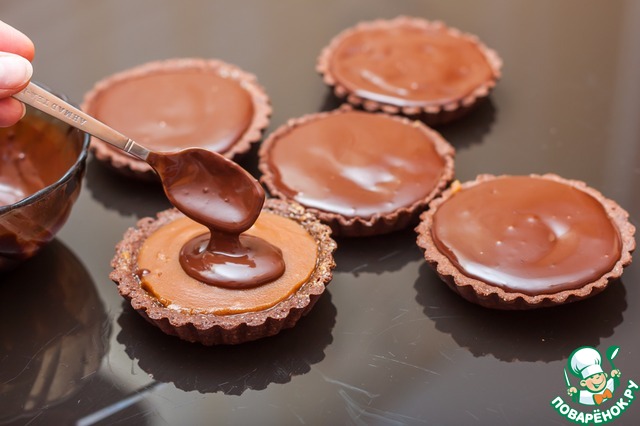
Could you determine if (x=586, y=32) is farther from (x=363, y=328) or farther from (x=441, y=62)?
(x=363, y=328)

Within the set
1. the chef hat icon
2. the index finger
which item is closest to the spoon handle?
the index finger

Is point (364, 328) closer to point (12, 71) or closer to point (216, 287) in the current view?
point (216, 287)

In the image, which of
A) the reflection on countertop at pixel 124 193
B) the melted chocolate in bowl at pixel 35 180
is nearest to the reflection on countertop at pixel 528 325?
the reflection on countertop at pixel 124 193

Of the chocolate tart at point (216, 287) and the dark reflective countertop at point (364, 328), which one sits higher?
the chocolate tart at point (216, 287)

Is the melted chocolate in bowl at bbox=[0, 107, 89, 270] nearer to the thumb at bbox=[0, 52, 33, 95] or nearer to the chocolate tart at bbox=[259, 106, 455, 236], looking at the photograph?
the thumb at bbox=[0, 52, 33, 95]

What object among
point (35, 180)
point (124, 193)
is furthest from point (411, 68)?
point (35, 180)

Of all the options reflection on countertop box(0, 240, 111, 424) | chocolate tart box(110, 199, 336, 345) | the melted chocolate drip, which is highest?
the melted chocolate drip

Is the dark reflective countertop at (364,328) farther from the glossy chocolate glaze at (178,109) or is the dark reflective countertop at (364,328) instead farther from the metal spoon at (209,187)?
the metal spoon at (209,187)
